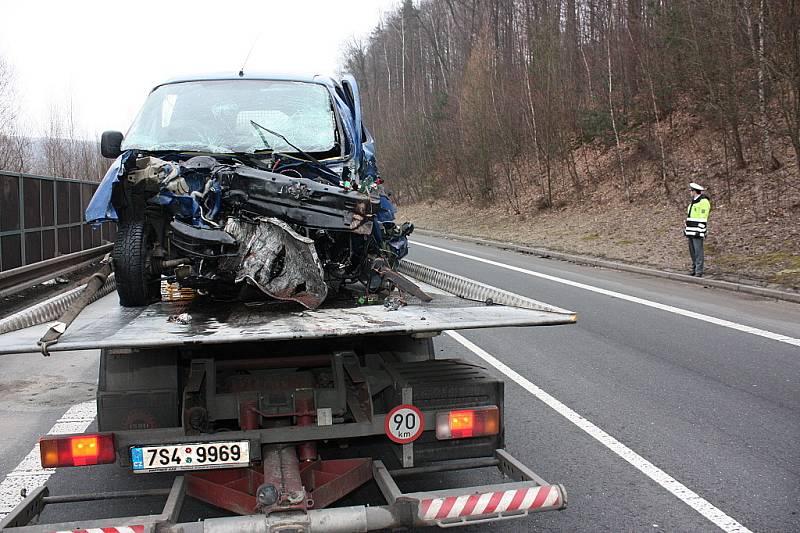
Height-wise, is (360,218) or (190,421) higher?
(360,218)

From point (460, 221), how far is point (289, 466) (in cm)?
3232

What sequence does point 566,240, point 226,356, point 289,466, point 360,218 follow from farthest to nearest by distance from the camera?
point 566,240, point 360,218, point 226,356, point 289,466

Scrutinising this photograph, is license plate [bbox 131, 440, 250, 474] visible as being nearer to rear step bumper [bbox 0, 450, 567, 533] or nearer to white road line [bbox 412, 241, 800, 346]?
rear step bumper [bbox 0, 450, 567, 533]

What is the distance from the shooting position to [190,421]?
12.0 ft

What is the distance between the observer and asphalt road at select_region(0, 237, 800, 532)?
14.2 feet

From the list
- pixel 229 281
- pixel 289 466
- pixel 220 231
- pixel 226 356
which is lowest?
pixel 289 466

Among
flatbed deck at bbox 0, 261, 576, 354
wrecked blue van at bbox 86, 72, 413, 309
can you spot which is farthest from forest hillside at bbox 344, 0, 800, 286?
flatbed deck at bbox 0, 261, 576, 354

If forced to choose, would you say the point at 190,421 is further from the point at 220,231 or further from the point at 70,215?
the point at 70,215

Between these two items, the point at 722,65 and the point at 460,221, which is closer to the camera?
the point at 722,65

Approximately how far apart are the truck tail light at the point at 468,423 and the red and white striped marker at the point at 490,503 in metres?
0.40

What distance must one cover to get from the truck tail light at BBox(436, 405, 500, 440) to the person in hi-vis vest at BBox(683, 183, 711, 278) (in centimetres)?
1189

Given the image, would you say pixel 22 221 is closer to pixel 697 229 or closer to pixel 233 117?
pixel 233 117

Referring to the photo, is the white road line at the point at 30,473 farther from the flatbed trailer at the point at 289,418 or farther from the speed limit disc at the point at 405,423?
the speed limit disc at the point at 405,423

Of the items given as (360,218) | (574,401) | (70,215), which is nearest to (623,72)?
(70,215)
